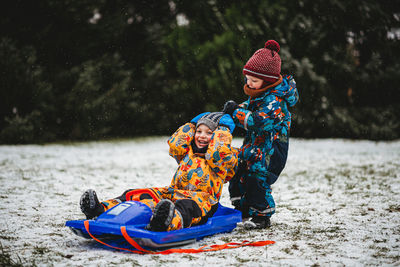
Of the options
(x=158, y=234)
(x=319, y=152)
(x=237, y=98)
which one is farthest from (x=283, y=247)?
(x=237, y=98)

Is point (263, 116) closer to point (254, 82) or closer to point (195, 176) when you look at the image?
point (254, 82)

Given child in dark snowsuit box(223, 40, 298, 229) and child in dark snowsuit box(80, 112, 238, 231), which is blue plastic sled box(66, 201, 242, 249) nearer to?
child in dark snowsuit box(80, 112, 238, 231)

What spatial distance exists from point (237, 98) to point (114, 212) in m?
7.20

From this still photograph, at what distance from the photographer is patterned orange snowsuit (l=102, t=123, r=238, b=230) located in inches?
111

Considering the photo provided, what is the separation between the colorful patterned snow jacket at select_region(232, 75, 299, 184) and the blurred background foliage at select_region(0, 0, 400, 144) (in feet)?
21.7

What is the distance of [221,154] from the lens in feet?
9.45

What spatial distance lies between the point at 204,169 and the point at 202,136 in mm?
246

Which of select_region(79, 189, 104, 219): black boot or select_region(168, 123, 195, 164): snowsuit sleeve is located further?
select_region(168, 123, 195, 164): snowsuit sleeve

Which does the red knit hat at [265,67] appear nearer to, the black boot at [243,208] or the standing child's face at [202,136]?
the standing child's face at [202,136]

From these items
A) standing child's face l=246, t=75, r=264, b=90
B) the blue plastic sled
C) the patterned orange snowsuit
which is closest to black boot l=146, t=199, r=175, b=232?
the blue plastic sled

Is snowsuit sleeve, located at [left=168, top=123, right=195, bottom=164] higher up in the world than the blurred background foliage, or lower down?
lower down

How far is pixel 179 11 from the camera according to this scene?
1318 cm

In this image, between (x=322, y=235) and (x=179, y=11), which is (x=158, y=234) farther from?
(x=179, y=11)

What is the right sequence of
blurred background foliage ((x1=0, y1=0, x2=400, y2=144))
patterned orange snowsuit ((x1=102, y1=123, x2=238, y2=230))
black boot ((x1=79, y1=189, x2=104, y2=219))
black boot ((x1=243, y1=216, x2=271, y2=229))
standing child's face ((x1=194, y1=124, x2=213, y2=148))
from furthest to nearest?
1. blurred background foliage ((x1=0, y1=0, x2=400, y2=144))
2. black boot ((x1=243, y1=216, x2=271, y2=229))
3. standing child's face ((x1=194, y1=124, x2=213, y2=148))
4. patterned orange snowsuit ((x1=102, y1=123, x2=238, y2=230))
5. black boot ((x1=79, y1=189, x2=104, y2=219))
